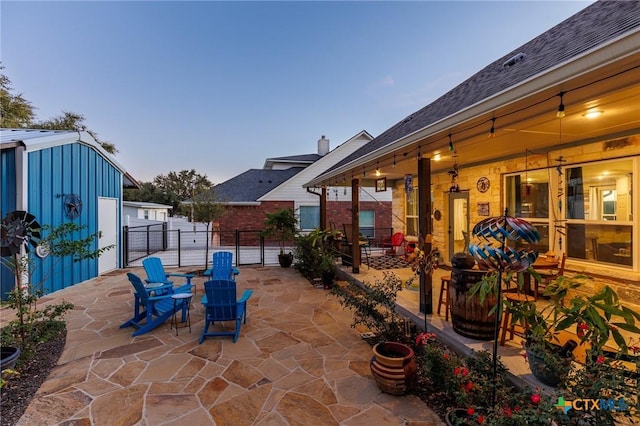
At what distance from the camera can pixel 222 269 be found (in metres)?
6.50

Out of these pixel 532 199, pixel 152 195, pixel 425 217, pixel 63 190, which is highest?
pixel 152 195

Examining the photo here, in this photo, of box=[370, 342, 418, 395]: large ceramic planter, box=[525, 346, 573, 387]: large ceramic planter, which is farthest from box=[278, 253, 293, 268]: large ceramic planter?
box=[525, 346, 573, 387]: large ceramic planter

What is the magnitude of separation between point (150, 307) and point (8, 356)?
1547 mm

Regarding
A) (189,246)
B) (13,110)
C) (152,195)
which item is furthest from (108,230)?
(152,195)

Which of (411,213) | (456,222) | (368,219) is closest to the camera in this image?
(456,222)

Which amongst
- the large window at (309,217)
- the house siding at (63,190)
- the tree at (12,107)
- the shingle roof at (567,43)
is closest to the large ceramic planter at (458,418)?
the shingle roof at (567,43)

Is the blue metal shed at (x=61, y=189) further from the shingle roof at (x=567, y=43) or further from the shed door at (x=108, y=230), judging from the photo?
the shingle roof at (x=567, y=43)

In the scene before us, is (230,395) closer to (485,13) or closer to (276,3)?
(485,13)

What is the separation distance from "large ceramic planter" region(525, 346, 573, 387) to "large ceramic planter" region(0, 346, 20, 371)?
187 inches

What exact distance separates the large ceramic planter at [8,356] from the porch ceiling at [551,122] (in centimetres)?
490

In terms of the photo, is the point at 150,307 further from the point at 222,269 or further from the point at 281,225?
the point at 281,225

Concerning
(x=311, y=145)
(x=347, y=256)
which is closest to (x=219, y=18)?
(x=347, y=256)

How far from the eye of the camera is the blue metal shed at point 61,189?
5469 millimetres

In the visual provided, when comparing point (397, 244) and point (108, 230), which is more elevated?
point (108, 230)
